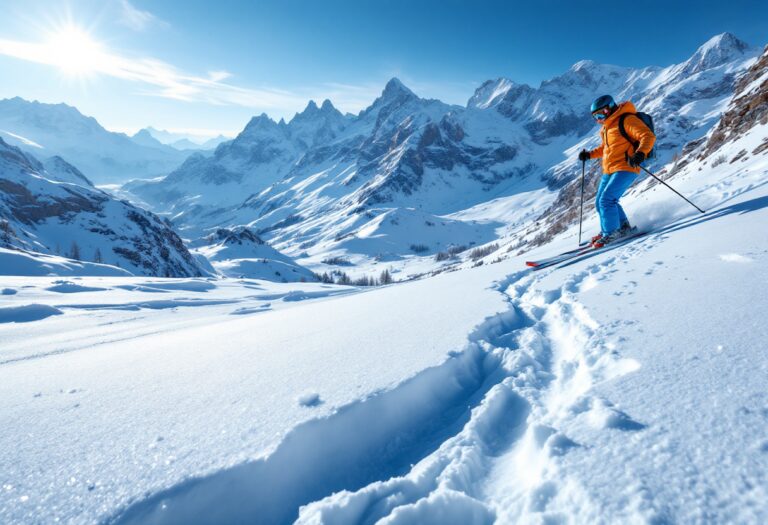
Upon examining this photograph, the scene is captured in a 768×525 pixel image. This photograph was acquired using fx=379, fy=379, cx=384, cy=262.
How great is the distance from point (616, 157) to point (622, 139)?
0.43 meters

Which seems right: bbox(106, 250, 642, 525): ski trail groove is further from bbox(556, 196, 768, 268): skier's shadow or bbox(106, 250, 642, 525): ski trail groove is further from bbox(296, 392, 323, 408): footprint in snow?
bbox(556, 196, 768, 268): skier's shadow

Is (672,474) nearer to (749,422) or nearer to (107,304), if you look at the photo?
(749,422)

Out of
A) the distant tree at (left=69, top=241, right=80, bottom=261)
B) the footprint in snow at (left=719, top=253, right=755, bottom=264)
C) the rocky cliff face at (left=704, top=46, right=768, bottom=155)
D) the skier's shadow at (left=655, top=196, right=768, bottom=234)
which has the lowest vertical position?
the footprint in snow at (left=719, top=253, right=755, bottom=264)

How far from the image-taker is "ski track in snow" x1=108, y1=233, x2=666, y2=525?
82.4 inches

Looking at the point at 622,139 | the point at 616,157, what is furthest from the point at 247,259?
the point at 622,139

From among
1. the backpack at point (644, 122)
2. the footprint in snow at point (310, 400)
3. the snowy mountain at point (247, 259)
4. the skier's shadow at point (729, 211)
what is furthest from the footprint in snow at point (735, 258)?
the snowy mountain at point (247, 259)

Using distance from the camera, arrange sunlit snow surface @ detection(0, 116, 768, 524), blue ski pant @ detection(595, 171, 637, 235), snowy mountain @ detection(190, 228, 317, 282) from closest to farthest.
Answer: sunlit snow surface @ detection(0, 116, 768, 524)
blue ski pant @ detection(595, 171, 637, 235)
snowy mountain @ detection(190, 228, 317, 282)

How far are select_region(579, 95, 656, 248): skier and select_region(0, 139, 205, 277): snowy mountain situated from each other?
93.0 m

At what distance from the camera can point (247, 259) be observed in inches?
4587

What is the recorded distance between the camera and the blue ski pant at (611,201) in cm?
931

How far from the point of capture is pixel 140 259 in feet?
290

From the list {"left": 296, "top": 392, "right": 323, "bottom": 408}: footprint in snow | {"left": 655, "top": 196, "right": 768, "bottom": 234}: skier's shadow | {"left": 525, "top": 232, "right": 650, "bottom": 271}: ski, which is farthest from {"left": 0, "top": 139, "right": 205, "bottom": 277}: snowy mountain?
{"left": 655, "top": 196, "right": 768, "bottom": 234}: skier's shadow

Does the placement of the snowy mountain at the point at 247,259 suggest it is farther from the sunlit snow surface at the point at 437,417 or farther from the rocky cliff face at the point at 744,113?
the sunlit snow surface at the point at 437,417

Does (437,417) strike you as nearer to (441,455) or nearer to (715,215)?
(441,455)
